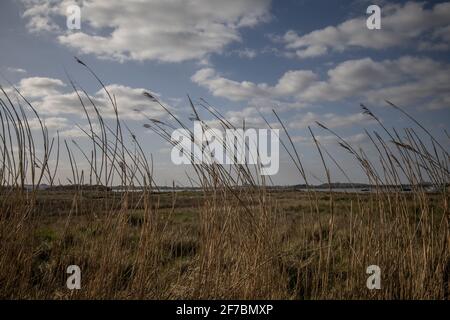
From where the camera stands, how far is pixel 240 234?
276cm

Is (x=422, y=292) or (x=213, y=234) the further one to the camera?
(x=213, y=234)

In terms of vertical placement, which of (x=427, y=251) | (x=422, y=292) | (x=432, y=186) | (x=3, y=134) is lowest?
(x=422, y=292)

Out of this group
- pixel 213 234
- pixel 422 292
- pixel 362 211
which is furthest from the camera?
pixel 362 211

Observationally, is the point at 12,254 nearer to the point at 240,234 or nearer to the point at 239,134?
the point at 240,234

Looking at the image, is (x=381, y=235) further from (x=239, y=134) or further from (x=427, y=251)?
(x=239, y=134)

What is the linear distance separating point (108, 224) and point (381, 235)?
6.39 feet

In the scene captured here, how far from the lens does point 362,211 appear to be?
9.32 ft

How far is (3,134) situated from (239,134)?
182 centimetres

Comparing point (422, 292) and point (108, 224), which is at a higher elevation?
point (108, 224)

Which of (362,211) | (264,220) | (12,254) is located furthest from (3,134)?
(362,211)

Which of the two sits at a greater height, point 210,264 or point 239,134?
point 239,134
